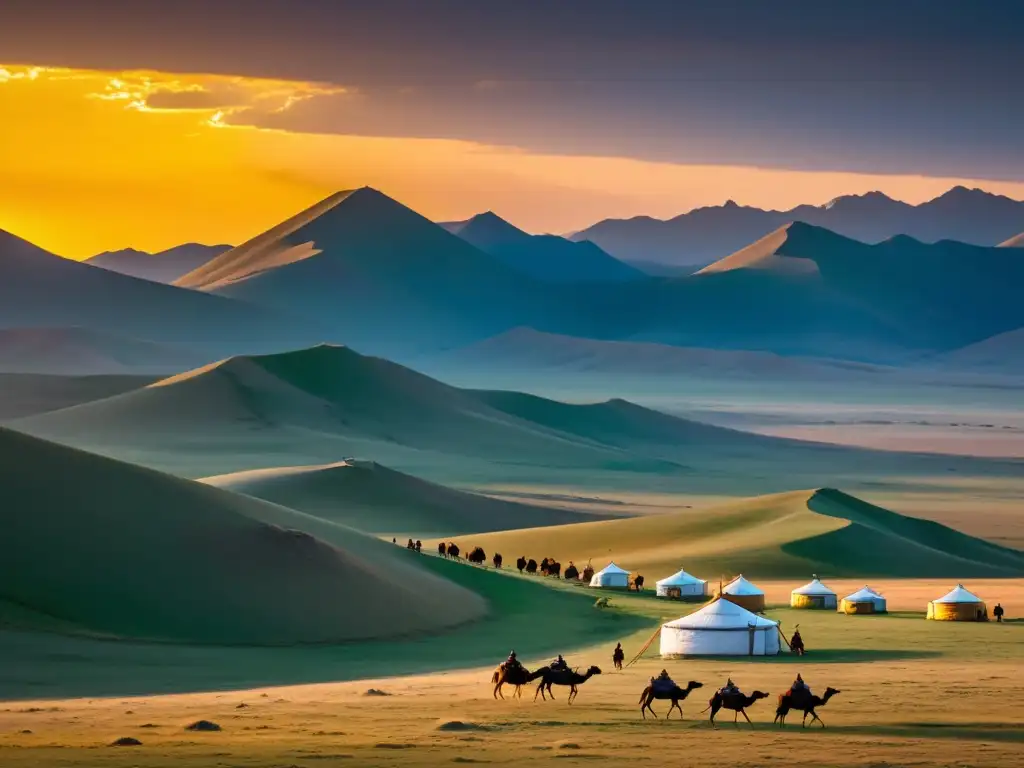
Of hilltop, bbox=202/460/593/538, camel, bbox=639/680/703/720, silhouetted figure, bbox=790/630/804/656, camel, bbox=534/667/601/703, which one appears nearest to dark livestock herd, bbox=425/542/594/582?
hilltop, bbox=202/460/593/538

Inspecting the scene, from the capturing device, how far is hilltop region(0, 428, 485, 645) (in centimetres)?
5147

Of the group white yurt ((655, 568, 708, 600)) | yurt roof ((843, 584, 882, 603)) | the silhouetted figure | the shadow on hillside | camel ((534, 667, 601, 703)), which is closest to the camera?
the shadow on hillside

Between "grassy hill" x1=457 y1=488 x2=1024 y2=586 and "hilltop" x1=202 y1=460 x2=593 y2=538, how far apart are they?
32.9 feet

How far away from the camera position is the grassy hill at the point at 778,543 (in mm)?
75875

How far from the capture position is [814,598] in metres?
60.5

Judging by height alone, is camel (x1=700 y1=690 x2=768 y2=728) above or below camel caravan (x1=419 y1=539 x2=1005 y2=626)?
below

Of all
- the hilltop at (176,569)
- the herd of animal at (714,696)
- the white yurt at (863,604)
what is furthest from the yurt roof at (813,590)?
the herd of animal at (714,696)

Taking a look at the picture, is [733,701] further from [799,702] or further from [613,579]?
[613,579]

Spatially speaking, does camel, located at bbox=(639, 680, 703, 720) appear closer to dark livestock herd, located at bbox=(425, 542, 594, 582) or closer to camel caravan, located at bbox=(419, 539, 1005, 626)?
camel caravan, located at bbox=(419, 539, 1005, 626)

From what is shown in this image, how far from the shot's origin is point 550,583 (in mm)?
67375

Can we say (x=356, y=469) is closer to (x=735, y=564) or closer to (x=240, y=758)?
(x=735, y=564)

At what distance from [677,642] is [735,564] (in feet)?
97.4

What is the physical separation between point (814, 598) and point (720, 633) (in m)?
15.4

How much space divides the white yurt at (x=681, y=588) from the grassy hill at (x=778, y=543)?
7108 millimetres
